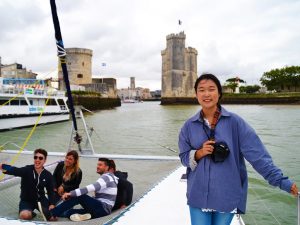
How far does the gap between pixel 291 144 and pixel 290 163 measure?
4717 millimetres

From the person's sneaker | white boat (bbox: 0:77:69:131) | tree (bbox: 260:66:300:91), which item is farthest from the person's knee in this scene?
tree (bbox: 260:66:300:91)

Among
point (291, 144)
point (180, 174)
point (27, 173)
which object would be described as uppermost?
point (27, 173)

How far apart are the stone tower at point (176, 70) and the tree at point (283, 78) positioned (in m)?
19.8

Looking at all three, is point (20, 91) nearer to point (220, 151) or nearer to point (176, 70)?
point (220, 151)

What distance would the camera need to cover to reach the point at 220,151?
1907 millimetres

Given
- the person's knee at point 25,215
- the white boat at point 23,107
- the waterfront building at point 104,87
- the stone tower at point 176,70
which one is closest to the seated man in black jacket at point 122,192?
the person's knee at point 25,215

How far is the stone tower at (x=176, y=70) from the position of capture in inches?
2997

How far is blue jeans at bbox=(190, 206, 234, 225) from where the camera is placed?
6.53 ft

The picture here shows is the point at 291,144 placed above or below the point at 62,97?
below

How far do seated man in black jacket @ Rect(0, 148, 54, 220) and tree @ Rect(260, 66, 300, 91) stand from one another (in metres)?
79.7

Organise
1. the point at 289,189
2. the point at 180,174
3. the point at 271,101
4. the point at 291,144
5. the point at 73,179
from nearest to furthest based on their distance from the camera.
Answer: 1. the point at 289,189
2. the point at 73,179
3. the point at 180,174
4. the point at 291,144
5. the point at 271,101

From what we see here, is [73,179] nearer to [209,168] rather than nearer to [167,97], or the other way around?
[209,168]

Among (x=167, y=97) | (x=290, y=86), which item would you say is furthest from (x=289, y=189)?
(x=290, y=86)

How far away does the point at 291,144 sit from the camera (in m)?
15.0
